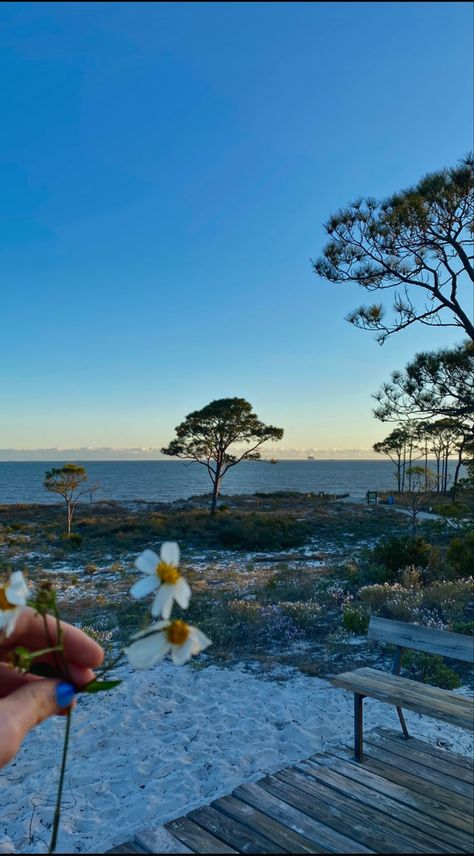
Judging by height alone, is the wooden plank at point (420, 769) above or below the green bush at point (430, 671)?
above

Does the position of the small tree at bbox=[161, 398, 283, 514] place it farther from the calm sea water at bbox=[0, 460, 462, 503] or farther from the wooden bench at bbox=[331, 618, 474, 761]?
the wooden bench at bbox=[331, 618, 474, 761]

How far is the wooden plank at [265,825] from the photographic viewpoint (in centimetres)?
242

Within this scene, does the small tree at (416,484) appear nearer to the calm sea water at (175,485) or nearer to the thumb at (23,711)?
the thumb at (23,711)

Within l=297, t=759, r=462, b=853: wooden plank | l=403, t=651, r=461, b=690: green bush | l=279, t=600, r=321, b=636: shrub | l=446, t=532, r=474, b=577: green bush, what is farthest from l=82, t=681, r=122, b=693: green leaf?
l=446, t=532, r=474, b=577: green bush

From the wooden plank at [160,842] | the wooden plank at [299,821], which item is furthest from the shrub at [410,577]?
the wooden plank at [160,842]

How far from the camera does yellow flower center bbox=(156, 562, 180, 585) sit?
735 millimetres

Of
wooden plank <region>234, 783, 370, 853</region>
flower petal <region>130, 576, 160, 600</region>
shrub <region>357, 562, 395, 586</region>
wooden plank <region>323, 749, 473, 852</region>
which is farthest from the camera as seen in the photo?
shrub <region>357, 562, 395, 586</region>

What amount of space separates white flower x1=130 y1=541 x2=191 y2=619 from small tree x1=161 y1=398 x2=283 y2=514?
26.5 m

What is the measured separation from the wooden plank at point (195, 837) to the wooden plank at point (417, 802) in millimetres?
930

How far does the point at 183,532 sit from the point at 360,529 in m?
6.42

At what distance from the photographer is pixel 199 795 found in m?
3.53

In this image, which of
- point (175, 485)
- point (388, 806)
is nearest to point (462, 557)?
point (388, 806)

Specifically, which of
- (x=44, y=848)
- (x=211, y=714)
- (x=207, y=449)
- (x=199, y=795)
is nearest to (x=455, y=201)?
(x=211, y=714)

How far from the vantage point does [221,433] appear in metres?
27.9
